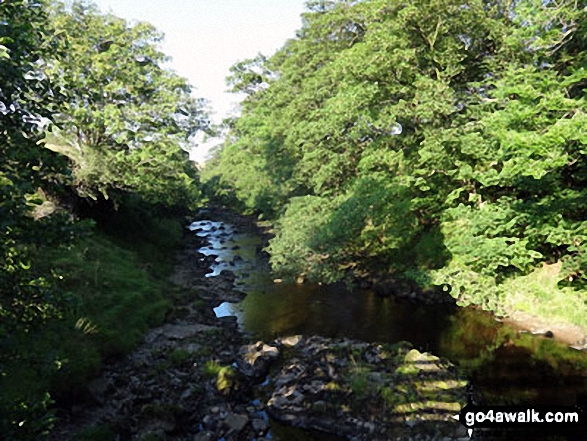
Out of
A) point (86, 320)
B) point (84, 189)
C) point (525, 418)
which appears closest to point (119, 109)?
point (84, 189)

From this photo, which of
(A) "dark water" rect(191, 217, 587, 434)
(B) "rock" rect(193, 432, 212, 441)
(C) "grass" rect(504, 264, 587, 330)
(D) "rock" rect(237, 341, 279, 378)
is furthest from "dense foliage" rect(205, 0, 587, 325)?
(B) "rock" rect(193, 432, 212, 441)

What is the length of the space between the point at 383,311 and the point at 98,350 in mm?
13322

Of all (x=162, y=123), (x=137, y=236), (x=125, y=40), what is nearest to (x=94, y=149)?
(x=162, y=123)

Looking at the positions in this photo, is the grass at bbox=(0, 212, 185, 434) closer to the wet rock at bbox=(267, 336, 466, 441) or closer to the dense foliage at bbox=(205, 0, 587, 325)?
the wet rock at bbox=(267, 336, 466, 441)

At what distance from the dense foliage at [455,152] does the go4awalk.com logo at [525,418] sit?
6.55 meters

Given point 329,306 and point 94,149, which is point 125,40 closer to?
point 94,149

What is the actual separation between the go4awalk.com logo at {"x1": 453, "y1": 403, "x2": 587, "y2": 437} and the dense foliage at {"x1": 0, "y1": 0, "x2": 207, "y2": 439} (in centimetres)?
1047

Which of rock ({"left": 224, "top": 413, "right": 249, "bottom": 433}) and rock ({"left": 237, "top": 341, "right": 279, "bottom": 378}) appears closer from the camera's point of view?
rock ({"left": 224, "top": 413, "right": 249, "bottom": 433})

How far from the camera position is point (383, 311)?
795 inches

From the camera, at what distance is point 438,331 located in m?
17.2

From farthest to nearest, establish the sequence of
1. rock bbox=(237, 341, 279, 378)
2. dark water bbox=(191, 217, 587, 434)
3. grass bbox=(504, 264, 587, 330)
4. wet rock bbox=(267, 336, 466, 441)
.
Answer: grass bbox=(504, 264, 587, 330) → rock bbox=(237, 341, 279, 378) → dark water bbox=(191, 217, 587, 434) → wet rock bbox=(267, 336, 466, 441)

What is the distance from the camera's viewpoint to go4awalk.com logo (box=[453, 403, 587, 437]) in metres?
10.4

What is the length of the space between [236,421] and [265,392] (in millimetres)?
1984

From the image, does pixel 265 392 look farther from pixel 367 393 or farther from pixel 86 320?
pixel 86 320
